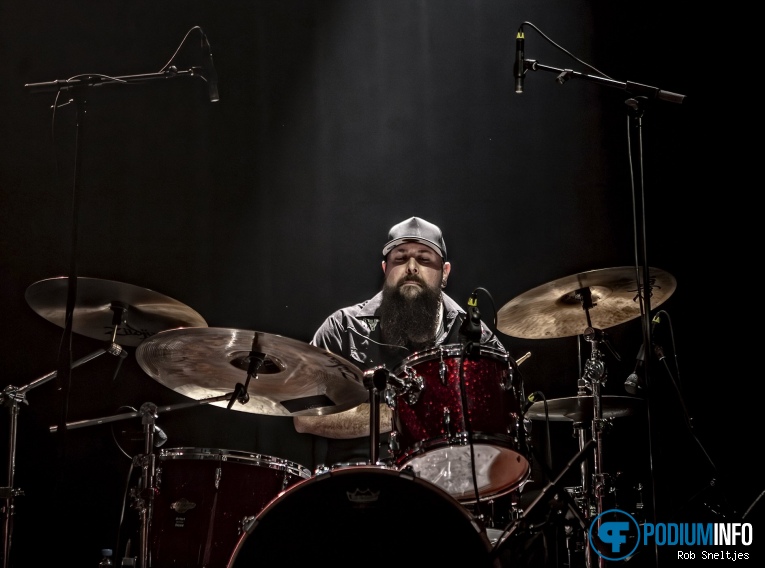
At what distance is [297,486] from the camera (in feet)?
7.93

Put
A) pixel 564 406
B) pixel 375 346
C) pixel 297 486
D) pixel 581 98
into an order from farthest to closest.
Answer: pixel 581 98, pixel 375 346, pixel 564 406, pixel 297 486

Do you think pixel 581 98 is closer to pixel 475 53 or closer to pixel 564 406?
pixel 475 53

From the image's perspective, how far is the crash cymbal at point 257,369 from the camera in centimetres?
279

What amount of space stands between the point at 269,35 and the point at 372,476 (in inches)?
112

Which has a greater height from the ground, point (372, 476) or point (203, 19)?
point (203, 19)

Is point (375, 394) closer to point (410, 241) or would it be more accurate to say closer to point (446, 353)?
point (446, 353)

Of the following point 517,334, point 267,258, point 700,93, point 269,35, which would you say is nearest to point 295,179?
point 267,258

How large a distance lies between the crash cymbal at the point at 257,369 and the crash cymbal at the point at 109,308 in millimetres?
306

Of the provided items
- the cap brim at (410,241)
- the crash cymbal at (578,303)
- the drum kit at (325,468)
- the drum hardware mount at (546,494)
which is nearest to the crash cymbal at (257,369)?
the drum kit at (325,468)

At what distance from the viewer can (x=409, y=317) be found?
4.04m

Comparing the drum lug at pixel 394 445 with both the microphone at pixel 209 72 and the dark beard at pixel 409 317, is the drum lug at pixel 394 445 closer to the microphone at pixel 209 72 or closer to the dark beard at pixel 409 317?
the dark beard at pixel 409 317

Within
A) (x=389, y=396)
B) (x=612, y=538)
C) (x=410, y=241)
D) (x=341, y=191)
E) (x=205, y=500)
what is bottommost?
(x=612, y=538)

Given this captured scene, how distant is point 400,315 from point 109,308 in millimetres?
1392

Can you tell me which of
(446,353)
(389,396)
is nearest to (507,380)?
(446,353)
